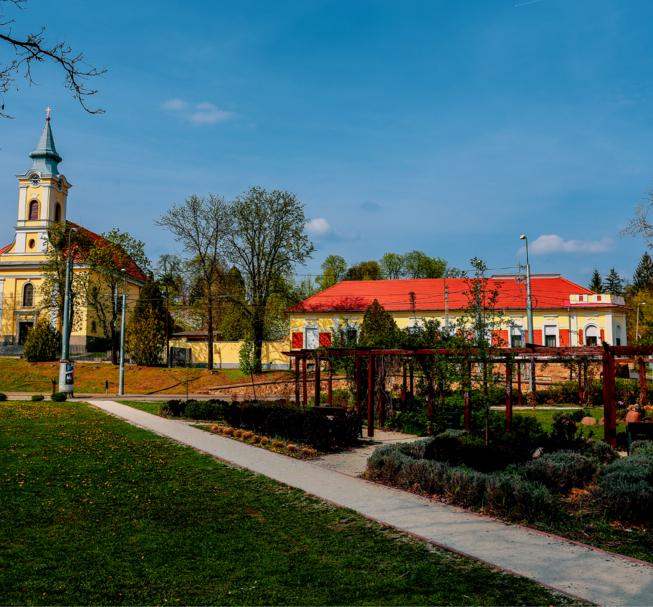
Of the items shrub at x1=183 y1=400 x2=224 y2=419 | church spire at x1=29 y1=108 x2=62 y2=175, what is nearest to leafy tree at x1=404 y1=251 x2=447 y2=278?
church spire at x1=29 y1=108 x2=62 y2=175

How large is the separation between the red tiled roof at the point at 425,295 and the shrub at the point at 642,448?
110 ft

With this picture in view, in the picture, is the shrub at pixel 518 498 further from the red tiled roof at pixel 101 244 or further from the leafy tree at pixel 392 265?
the leafy tree at pixel 392 265

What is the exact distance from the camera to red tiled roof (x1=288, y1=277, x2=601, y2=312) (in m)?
45.5

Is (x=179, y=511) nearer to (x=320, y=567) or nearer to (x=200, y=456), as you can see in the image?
(x=320, y=567)

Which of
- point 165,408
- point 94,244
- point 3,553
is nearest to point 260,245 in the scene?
point 94,244

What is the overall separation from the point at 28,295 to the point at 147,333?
19221mm

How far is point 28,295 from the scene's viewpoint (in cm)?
5112

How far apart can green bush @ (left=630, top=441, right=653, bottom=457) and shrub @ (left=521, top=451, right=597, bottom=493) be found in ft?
5.95

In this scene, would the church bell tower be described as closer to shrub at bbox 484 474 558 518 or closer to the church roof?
the church roof

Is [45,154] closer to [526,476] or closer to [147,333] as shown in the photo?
[147,333]

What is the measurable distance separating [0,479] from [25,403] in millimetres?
16714

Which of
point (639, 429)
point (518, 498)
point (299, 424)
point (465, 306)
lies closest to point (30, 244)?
point (465, 306)

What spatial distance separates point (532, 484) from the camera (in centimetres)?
783

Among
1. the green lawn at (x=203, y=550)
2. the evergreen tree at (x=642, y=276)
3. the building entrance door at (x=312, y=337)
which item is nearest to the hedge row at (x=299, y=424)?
the green lawn at (x=203, y=550)
